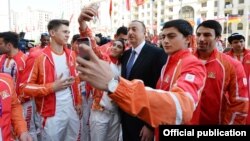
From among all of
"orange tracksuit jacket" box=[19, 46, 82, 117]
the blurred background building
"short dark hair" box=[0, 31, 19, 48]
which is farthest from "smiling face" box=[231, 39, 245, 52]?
the blurred background building

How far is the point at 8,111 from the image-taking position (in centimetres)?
245

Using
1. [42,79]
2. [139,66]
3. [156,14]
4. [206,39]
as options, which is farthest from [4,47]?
[156,14]

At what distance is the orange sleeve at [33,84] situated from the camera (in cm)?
347

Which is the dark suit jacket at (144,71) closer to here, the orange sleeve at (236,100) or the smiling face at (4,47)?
the orange sleeve at (236,100)

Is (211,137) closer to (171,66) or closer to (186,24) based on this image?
(171,66)

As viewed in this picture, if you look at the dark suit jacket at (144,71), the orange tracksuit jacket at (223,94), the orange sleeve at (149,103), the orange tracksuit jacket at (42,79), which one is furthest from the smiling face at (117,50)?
the orange sleeve at (149,103)

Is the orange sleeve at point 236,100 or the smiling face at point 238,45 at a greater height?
the smiling face at point 238,45

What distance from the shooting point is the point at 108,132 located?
404 cm

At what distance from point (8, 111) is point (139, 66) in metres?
1.54

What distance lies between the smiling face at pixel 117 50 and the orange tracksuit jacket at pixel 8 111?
65.7 inches

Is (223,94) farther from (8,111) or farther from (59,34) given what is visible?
(59,34)

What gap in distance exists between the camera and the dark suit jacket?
338 centimetres

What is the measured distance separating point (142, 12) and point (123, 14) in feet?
16.0

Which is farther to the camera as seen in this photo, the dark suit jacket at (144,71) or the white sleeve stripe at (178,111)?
the dark suit jacket at (144,71)
